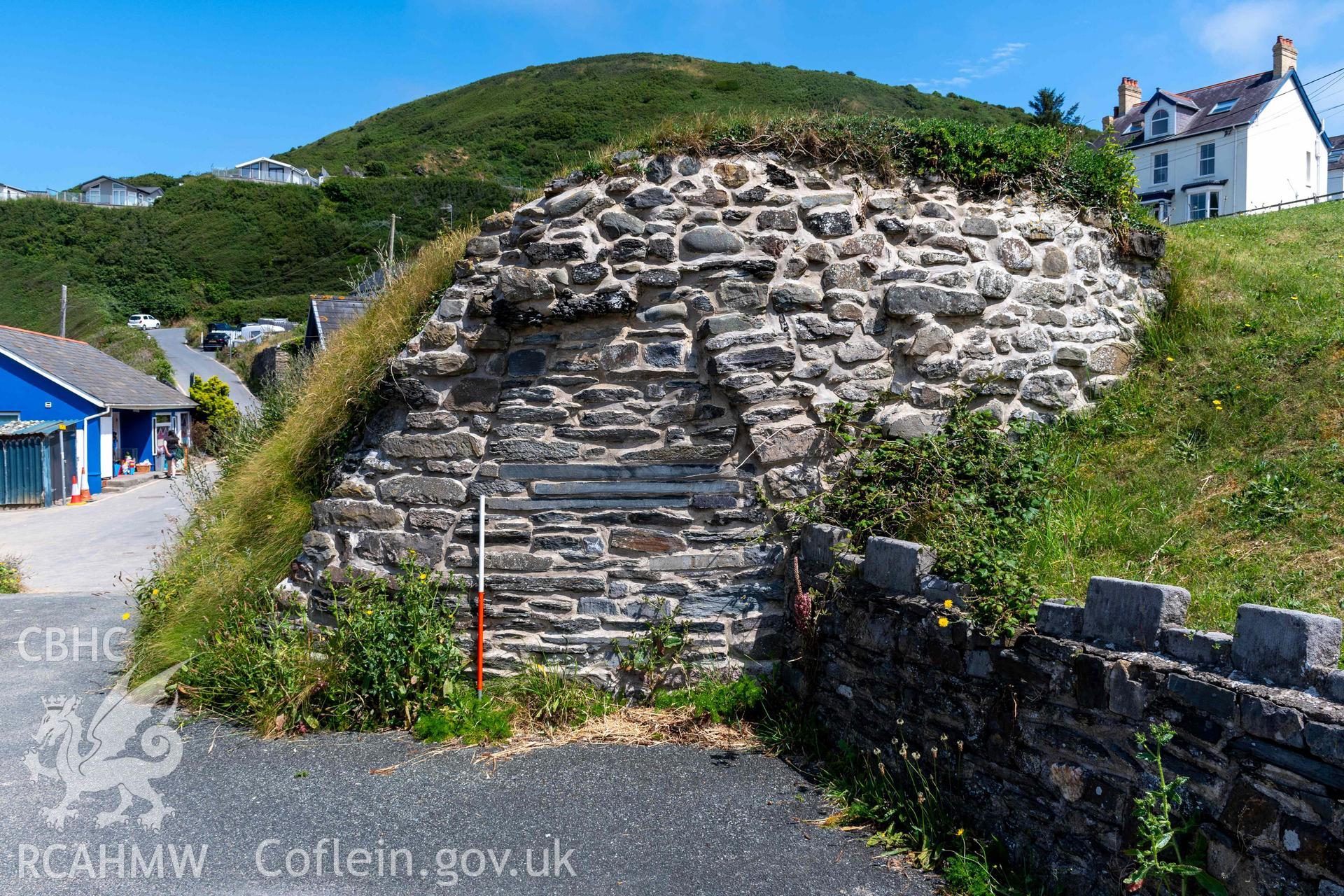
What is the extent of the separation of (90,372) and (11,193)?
79.3 metres

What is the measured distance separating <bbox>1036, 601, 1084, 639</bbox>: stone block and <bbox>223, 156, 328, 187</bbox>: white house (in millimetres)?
94702

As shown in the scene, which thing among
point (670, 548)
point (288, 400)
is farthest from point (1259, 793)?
point (288, 400)

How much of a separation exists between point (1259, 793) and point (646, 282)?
401cm

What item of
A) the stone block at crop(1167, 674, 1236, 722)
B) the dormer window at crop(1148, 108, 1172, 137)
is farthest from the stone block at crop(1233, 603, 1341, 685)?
the dormer window at crop(1148, 108, 1172, 137)

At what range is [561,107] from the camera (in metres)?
71.1

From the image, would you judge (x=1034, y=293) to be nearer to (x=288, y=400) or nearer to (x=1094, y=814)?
(x=1094, y=814)

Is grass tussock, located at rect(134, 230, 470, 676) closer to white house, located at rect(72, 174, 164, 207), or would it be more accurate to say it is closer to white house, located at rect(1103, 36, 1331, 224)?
white house, located at rect(1103, 36, 1331, 224)

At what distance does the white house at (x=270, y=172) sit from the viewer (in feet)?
286

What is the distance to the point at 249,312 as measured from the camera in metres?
58.2

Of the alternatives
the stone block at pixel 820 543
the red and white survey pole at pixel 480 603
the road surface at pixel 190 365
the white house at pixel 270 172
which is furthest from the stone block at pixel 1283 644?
the white house at pixel 270 172

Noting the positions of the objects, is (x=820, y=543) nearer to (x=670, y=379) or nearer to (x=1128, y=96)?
(x=670, y=379)

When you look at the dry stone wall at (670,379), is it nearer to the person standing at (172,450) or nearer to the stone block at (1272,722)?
the stone block at (1272,722)

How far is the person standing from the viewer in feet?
89.9

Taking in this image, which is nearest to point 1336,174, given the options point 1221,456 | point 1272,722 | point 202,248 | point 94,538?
point 1221,456
